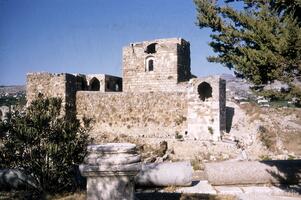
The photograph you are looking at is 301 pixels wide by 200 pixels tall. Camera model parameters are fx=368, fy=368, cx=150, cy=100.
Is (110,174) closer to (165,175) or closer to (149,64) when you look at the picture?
(165,175)

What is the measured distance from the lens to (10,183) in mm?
9703

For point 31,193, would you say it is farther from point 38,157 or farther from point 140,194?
point 140,194

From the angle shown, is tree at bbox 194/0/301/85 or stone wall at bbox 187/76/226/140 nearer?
tree at bbox 194/0/301/85


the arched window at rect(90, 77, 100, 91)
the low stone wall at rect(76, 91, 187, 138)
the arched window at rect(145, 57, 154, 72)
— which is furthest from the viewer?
the arched window at rect(90, 77, 100, 91)

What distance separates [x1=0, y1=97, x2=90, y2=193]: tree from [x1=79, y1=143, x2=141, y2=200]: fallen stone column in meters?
3.40

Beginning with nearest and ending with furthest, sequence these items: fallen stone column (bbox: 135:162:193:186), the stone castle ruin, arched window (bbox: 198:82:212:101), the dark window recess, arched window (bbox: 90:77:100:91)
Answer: fallen stone column (bbox: 135:162:193:186)
the stone castle ruin
arched window (bbox: 198:82:212:101)
the dark window recess
arched window (bbox: 90:77:100:91)

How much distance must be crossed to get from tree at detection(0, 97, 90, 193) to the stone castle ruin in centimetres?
1214

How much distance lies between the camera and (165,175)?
33.1 feet

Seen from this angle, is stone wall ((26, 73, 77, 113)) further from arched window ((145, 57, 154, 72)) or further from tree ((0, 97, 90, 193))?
tree ((0, 97, 90, 193))

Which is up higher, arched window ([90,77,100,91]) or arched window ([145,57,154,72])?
arched window ([145,57,154,72])

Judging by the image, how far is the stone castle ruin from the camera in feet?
73.3

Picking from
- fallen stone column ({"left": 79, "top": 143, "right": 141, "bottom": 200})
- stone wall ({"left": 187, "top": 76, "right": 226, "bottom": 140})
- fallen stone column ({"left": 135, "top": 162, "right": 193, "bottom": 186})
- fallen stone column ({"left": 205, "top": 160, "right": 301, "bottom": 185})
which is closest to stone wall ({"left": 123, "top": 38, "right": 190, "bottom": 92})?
stone wall ({"left": 187, "top": 76, "right": 226, "bottom": 140})

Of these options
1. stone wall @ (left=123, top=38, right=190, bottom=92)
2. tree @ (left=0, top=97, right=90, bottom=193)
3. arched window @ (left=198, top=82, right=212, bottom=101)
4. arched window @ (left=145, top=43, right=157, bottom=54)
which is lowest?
tree @ (left=0, top=97, right=90, bottom=193)

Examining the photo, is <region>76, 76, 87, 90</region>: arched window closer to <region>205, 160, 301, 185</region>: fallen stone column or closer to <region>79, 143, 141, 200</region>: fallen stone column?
<region>205, 160, 301, 185</region>: fallen stone column
